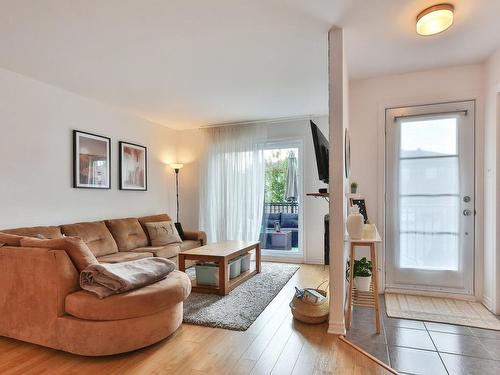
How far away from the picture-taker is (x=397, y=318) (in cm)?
269

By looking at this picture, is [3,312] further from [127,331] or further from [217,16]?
[217,16]

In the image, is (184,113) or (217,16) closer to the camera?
(217,16)

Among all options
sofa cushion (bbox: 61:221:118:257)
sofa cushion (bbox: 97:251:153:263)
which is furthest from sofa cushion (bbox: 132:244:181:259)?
sofa cushion (bbox: 61:221:118:257)

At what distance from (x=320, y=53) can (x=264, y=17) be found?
2.58 feet

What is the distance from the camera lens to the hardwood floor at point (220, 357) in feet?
6.31

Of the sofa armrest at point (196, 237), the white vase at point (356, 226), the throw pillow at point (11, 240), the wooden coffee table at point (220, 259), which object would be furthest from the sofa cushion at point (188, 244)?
the white vase at point (356, 226)

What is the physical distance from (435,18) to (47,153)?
3.92 metres

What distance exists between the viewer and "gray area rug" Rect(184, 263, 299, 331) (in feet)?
8.63

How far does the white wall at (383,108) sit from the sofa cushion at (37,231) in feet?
10.9

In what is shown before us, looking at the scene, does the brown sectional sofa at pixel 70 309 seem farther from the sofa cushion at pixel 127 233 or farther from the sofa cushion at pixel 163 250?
the sofa cushion at pixel 127 233

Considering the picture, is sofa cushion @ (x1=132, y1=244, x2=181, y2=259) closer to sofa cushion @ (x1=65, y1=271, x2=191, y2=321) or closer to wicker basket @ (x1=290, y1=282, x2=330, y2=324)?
sofa cushion @ (x1=65, y1=271, x2=191, y2=321)

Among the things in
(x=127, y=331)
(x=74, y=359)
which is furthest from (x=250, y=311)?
(x=74, y=359)

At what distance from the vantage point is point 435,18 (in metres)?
2.12

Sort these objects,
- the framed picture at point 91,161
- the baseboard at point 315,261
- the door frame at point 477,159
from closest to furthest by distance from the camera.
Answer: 1. the door frame at point 477,159
2. the framed picture at point 91,161
3. the baseboard at point 315,261
